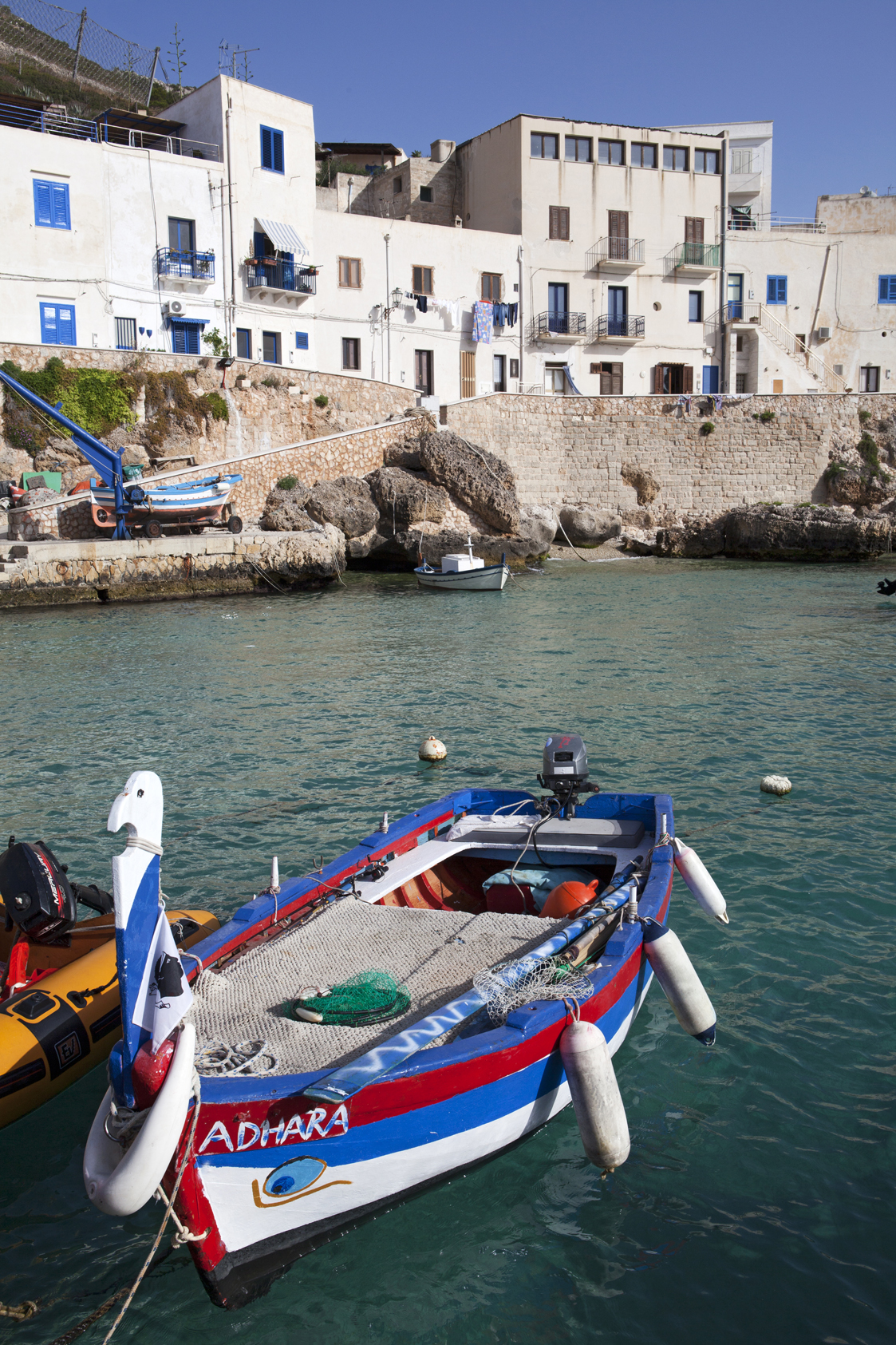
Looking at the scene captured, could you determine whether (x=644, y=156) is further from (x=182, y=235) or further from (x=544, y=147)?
(x=182, y=235)

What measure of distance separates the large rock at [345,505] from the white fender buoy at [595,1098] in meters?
26.3

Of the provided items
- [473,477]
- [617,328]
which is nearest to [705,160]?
[617,328]

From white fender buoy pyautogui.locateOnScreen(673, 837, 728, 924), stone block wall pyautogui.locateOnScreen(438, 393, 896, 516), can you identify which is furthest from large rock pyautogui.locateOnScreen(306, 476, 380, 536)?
white fender buoy pyautogui.locateOnScreen(673, 837, 728, 924)

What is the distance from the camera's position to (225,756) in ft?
34.7

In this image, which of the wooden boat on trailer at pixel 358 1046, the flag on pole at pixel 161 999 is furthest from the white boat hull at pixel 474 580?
the flag on pole at pixel 161 999

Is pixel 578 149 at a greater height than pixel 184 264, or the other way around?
pixel 578 149

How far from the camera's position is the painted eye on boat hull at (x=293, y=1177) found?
343cm

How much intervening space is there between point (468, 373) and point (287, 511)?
1377cm

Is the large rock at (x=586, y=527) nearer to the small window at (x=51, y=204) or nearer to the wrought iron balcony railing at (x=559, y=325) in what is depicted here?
the wrought iron balcony railing at (x=559, y=325)

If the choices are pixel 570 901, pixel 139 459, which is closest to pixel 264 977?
pixel 570 901

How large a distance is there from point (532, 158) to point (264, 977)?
132 feet

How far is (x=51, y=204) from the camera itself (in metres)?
28.8

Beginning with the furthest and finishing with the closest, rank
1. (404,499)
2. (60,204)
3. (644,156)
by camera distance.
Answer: (644,156) < (404,499) < (60,204)

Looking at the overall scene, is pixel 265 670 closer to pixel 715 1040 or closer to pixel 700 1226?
pixel 715 1040
